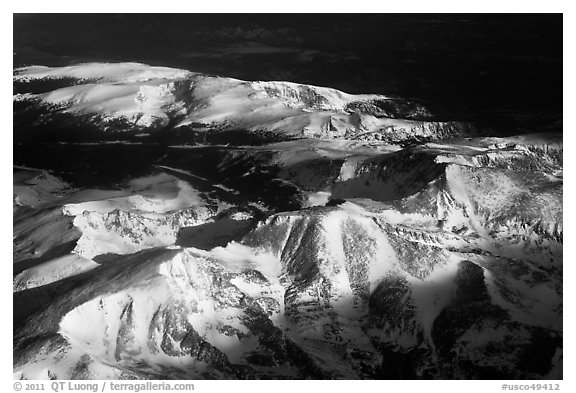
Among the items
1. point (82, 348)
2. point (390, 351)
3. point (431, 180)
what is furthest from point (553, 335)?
point (82, 348)

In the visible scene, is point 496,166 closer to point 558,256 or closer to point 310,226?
point 558,256

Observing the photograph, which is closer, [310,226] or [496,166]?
[310,226]

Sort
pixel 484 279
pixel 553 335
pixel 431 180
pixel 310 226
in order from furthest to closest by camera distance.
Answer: pixel 431 180 < pixel 310 226 < pixel 484 279 < pixel 553 335

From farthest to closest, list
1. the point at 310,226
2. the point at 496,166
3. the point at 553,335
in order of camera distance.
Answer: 1. the point at 496,166
2. the point at 310,226
3. the point at 553,335

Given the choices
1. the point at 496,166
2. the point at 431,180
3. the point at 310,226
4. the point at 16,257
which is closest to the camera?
the point at 310,226

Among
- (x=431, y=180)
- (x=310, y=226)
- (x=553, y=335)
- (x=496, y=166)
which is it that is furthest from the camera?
(x=496, y=166)

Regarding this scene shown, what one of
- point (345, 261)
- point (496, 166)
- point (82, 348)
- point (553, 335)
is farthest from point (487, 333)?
point (496, 166)

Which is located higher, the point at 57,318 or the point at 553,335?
the point at 57,318

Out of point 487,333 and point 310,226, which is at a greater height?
point 310,226

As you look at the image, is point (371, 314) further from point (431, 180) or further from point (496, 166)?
point (496, 166)
